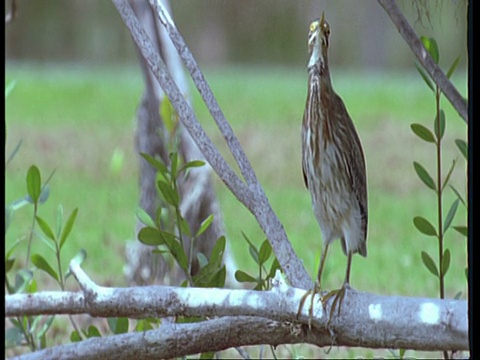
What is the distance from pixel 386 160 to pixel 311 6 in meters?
1.38

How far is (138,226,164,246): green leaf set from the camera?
111 centimetres

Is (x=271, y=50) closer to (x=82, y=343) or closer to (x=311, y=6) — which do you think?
(x=311, y=6)

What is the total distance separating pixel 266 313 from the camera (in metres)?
0.90

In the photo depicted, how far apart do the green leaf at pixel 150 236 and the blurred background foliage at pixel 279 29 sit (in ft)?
0.89

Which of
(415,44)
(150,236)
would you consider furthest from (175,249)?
(415,44)

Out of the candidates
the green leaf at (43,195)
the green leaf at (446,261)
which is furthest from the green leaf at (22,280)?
the green leaf at (446,261)

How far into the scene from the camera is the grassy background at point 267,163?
1.98m

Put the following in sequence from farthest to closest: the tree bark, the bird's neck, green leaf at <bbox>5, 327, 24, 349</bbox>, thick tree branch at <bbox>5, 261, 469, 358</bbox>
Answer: the tree bark < green leaf at <bbox>5, 327, 24, 349</bbox> < the bird's neck < thick tree branch at <bbox>5, 261, 469, 358</bbox>

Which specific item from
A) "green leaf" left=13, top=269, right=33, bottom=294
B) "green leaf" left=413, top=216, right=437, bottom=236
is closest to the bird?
"green leaf" left=413, top=216, right=437, bottom=236

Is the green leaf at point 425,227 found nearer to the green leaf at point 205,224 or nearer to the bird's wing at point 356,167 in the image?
the bird's wing at point 356,167

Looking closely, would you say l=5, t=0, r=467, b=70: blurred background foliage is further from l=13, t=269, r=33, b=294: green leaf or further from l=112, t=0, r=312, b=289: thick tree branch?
l=13, t=269, r=33, b=294: green leaf

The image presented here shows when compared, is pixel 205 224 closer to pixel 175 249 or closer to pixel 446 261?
pixel 175 249

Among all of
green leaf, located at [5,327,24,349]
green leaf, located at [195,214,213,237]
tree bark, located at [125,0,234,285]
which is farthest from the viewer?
tree bark, located at [125,0,234,285]

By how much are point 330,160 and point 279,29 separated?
29 cm
